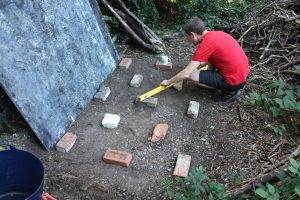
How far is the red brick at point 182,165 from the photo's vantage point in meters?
3.16

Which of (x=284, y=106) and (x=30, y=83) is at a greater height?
(x=30, y=83)

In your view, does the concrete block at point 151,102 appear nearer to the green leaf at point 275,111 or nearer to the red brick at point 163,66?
the red brick at point 163,66

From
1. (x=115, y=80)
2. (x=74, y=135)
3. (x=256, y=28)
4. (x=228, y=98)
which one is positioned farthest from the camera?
(x=256, y=28)

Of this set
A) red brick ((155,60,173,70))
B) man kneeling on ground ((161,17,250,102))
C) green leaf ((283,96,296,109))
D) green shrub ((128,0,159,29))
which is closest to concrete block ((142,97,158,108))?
man kneeling on ground ((161,17,250,102))

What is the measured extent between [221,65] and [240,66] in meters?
0.22

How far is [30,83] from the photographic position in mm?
3205

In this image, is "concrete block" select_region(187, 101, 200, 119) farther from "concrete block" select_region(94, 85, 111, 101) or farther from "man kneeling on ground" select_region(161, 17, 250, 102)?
"concrete block" select_region(94, 85, 111, 101)

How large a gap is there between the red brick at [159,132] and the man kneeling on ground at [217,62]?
1.93ft

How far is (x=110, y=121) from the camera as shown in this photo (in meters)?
3.69

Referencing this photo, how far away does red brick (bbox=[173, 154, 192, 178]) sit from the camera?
316cm

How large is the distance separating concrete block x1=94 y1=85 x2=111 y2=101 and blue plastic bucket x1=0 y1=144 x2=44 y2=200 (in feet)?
5.09

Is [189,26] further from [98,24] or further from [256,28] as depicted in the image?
[256,28]

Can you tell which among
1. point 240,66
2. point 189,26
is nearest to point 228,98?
point 240,66

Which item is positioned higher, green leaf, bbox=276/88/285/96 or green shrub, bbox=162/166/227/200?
green shrub, bbox=162/166/227/200
